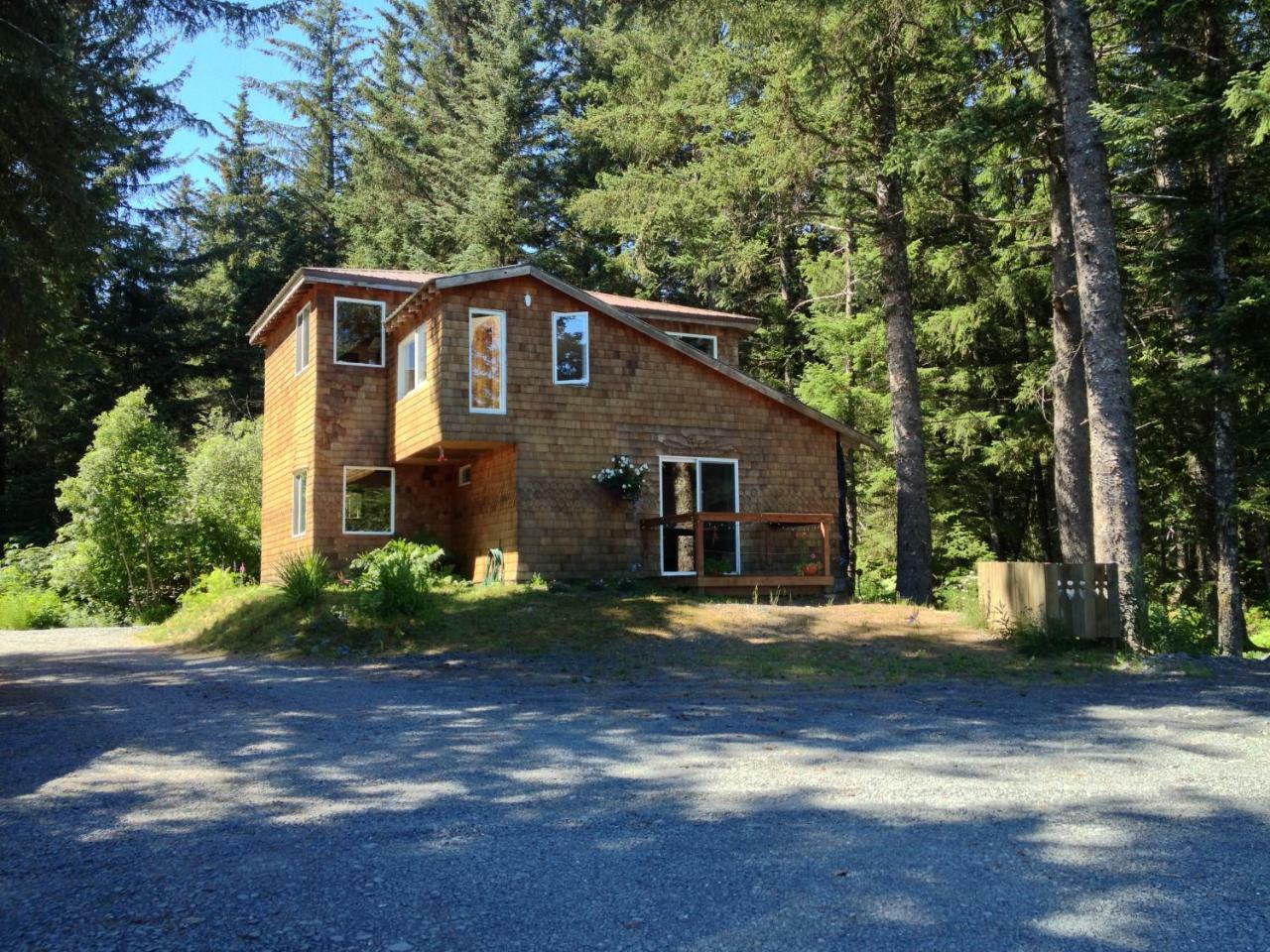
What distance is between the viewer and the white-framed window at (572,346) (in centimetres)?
1775

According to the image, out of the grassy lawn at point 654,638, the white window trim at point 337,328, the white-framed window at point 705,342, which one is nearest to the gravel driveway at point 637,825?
the grassy lawn at point 654,638

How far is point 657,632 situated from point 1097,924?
376 inches

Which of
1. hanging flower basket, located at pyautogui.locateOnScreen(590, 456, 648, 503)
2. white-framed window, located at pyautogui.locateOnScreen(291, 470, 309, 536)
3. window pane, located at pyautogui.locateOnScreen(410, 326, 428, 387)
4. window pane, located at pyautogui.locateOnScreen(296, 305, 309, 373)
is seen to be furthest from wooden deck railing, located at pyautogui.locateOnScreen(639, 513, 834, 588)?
window pane, located at pyautogui.locateOnScreen(296, 305, 309, 373)

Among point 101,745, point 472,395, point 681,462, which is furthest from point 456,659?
point 681,462

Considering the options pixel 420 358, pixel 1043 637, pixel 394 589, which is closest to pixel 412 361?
pixel 420 358

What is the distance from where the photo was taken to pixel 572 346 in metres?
17.9

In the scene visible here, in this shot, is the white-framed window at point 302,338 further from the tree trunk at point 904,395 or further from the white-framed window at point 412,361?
the tree trunk at point 904,395

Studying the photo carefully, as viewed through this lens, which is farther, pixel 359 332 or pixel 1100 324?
pixel 359 332

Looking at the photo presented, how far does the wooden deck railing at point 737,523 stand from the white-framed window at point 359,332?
6135 millimetres

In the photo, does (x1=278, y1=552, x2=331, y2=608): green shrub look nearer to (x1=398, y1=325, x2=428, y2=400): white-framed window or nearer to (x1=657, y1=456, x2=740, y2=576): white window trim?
(x1=398, y1=325, x2=428, y2=400): white-framed window

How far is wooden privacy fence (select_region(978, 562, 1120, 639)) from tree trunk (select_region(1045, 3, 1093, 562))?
3803 mm

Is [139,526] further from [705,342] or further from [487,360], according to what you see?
[705,342]

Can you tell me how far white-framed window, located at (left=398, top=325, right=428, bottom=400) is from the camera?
56.9 ft

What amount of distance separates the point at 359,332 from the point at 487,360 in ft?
11.7
